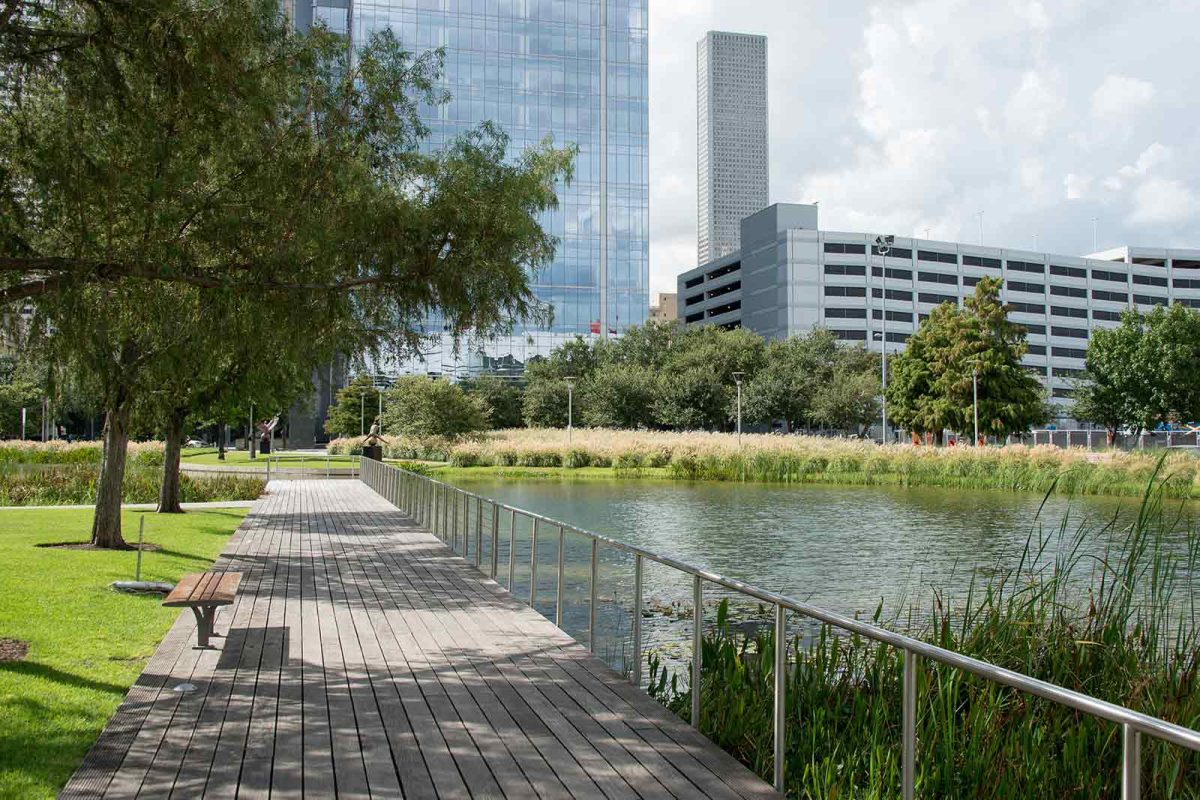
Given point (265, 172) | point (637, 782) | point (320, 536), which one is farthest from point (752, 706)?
point (320, 536)

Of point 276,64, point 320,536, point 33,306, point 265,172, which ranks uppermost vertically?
point 276,64

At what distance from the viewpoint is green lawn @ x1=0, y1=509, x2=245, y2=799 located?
4.96m

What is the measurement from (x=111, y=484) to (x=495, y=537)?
624 centimetres

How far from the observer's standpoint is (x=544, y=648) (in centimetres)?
742

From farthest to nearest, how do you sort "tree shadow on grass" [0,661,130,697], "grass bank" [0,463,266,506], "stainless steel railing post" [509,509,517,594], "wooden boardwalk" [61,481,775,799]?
1. "grass bank" [0,463,266,506]
2. "stainless steel railing post" [509,509,517,594]
3. "tree shadow on grass" [0,661,130,697]
4. "wooden boardwalk" [61,481,775,799]

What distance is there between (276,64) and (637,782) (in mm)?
5843

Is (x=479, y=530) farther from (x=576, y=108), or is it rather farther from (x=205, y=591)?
(x=576, y=108)

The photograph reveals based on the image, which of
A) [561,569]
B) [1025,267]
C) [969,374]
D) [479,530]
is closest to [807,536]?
[479,530]

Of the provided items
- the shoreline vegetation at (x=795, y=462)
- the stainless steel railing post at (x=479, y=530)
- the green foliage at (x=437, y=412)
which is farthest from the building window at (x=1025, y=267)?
the stainless steel railing post at (x=479, y=530)

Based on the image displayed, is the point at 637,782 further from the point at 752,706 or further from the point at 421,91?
the point at 421,91

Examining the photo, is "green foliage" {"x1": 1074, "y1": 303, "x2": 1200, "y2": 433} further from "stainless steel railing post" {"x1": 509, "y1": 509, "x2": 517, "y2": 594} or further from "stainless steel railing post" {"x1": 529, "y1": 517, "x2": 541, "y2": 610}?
"stainless steel railing post" {"x1": 529, "y1": 517, "x2": 541, "y2": 610}

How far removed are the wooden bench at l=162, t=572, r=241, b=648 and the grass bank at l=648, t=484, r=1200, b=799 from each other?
310 centimetres

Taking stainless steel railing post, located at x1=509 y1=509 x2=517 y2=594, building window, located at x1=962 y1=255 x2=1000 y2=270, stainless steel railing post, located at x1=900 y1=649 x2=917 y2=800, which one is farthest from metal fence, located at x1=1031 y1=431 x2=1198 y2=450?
stainless steel railing post, located at x1=900 y1=649 x2=917 y2=800

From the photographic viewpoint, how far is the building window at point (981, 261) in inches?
4016
